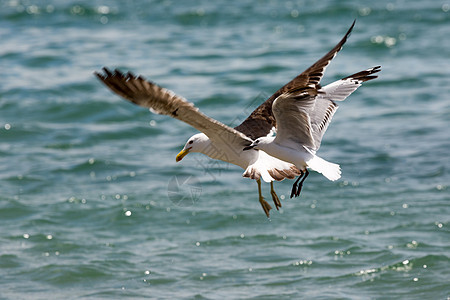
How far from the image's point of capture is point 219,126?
629cm

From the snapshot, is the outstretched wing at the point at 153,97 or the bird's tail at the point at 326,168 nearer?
the outstretched wing at the point at 153,97

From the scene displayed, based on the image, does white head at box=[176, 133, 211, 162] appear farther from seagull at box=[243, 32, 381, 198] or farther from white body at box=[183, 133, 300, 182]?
seagull at box=[243, 32, 381, 198]

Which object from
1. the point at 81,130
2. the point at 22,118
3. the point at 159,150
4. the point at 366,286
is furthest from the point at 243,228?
the point at 22,118

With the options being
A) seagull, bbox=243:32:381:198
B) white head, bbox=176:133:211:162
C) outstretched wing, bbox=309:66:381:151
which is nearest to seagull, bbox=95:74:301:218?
white head, bbox=176:133:211:162

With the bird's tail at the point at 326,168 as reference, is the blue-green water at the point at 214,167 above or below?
below

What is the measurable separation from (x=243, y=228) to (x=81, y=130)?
183 inches

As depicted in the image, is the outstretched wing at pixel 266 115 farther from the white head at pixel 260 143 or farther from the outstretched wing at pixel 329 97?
the outstretched wing at pixel 329 97

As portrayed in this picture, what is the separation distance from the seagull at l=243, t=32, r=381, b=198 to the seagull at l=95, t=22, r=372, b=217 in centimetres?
11

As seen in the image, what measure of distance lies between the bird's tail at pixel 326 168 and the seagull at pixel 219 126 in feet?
0.75

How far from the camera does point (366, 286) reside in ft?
26.3

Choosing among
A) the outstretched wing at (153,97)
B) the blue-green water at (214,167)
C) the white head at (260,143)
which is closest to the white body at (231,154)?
the white head at (260,143)

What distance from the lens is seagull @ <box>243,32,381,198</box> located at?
5984 mm

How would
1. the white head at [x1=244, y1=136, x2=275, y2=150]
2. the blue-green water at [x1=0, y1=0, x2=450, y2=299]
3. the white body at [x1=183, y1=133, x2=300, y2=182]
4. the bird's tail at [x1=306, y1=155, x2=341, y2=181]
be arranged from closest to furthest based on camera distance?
1. the bird's tail at [x1=306, y1=155, x2=341, y2=181]
2. the white head at [x1=244, y1=136, x2=275, y2=150]
3. the white body at [x1=183, y1=133, x2=300, y2=182]
4. the blue-green water at [x1=0, y1=0, x2=450, y2=299]

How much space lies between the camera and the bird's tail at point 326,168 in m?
5.97
